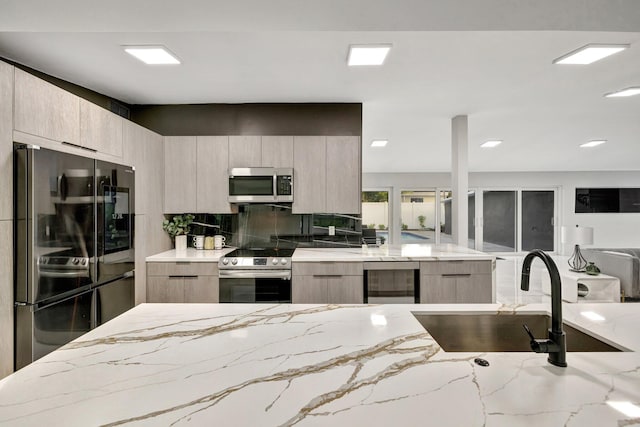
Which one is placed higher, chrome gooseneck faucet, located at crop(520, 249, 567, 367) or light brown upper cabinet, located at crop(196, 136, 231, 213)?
light brown upper cabinet, located at crop(196, 136, 231, 213)

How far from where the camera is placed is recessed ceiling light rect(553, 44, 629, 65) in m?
2.44

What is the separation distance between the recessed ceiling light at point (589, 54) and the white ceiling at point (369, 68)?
7 centimetres

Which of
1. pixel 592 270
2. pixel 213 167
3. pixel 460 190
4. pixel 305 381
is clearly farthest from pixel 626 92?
pixel 305 381

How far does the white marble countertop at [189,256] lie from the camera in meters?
3.12

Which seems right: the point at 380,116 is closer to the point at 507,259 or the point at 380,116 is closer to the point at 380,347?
the point at 380,347

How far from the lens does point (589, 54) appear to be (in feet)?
8.37

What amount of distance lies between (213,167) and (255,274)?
4.10 feet

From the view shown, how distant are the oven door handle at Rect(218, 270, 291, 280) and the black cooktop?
0.51ft

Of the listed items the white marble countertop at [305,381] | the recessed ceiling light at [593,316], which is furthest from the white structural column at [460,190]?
the white marble countertop at [305,381]

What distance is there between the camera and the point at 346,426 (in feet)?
2.29

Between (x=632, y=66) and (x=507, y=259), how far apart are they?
16.6 ft

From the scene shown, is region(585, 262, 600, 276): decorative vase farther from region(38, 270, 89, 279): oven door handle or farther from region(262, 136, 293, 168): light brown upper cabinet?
region(38, 270, 89, 279): oven door handle

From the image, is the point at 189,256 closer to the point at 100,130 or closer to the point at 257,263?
the point at 257,263

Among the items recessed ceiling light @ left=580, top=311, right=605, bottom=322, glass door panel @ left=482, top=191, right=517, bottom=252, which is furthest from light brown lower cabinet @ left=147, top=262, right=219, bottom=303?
glass door panel @ left=482, top=191, right=517, bottom=252
